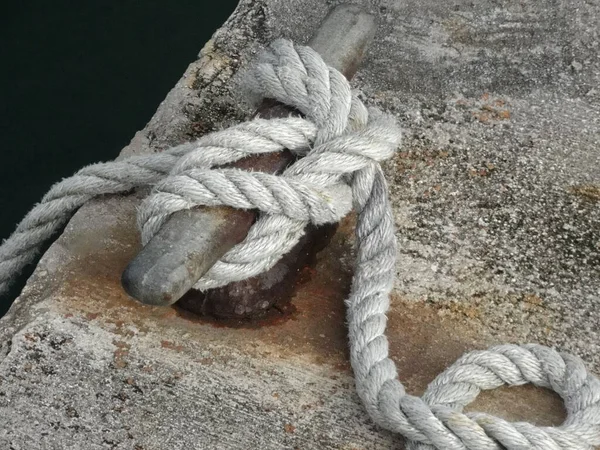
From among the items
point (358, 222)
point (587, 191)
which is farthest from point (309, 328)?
point (587, 191)

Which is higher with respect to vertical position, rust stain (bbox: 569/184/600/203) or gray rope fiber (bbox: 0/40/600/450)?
rust stain (bbox: 569/184/600/203)

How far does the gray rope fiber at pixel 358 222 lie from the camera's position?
3.99ft

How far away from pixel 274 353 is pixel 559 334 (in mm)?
541

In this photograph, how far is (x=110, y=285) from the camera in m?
1.51

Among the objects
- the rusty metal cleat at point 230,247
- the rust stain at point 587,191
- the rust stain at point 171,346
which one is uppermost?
the rust stain at point 587,191

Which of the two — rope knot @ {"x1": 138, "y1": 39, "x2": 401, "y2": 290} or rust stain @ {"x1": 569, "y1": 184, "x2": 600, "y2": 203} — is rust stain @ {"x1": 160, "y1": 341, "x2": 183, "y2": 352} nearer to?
rope knot @ {"x1": 138, "y1": 39, "x2": 401, "y2": 290}

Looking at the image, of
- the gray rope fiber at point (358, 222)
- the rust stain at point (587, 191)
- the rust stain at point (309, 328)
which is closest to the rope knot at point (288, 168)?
the gray rope fiber at point (358, 222)

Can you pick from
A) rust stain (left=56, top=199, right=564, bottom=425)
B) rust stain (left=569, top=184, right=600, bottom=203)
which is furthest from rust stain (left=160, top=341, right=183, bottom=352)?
rust stain (left=569, top=184, right=600, bottom=203)

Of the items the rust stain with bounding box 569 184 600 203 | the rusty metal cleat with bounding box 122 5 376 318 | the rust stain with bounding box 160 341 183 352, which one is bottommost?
the rust stain with bounding box 160 341 183 352

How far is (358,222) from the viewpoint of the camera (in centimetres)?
148

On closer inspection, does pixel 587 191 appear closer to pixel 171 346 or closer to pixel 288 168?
pixel 288 168

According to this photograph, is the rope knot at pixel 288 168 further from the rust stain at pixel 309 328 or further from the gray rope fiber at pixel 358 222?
the rust stain at pixel 309 328

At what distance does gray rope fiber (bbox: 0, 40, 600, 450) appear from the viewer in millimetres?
1216

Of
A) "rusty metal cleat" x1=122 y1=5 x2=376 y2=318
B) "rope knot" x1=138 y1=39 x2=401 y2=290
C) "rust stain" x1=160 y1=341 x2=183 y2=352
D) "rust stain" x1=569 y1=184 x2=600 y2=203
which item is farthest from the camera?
"rust stain" x1=569 y1=184 x2=600 y2=203
